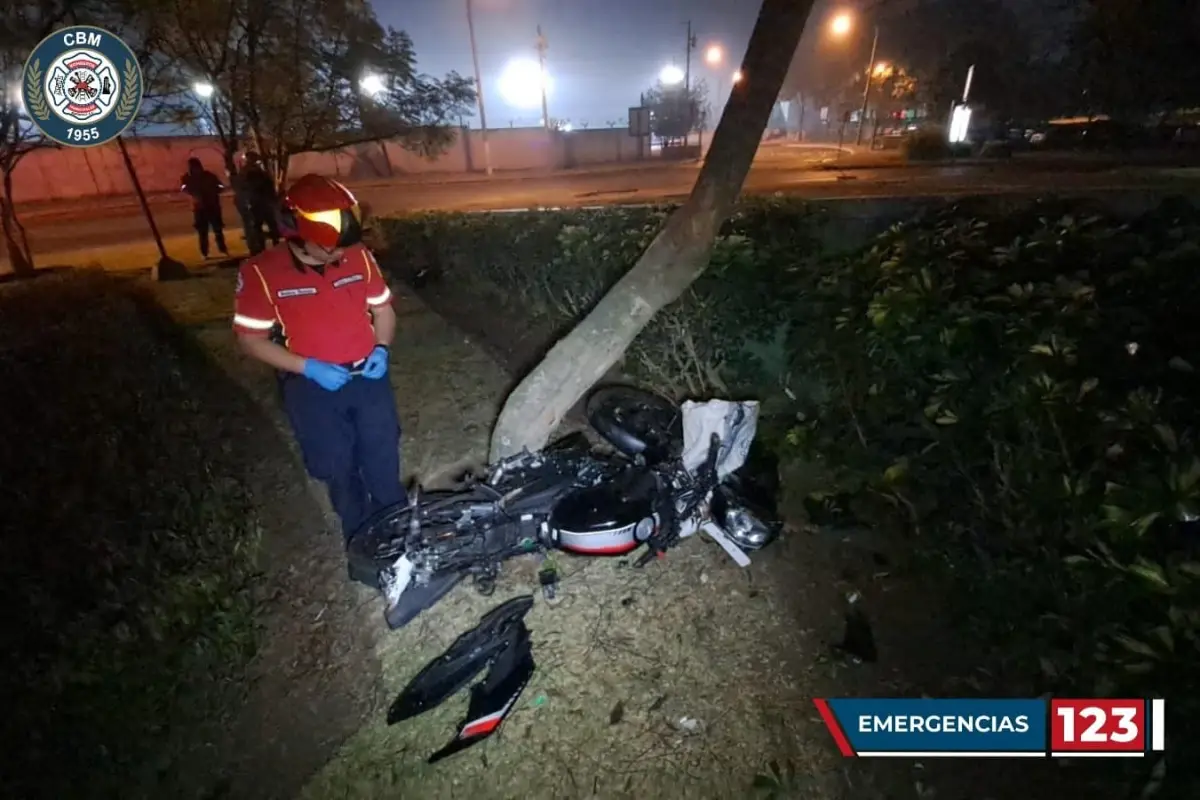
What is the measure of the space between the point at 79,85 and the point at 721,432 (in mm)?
8320

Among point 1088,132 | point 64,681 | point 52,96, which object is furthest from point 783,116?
point 64,681

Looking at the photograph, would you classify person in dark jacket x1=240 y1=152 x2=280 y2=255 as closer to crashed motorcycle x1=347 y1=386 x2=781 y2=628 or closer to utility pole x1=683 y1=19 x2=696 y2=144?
crashed motorcycle x1=347 y1=386 x2=781 y2=628

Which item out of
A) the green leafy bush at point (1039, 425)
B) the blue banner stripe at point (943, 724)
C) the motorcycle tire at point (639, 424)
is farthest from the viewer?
the motorcycle tire at point (639, 424)

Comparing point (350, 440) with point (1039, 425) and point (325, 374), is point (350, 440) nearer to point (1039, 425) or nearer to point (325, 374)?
point (325, 374)

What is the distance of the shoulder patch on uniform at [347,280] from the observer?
291 cm

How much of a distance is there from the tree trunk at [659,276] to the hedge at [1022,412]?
0.64 m

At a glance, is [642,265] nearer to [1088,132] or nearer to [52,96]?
[52,96]

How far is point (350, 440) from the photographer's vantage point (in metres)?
3.14

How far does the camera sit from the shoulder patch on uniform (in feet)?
9.55

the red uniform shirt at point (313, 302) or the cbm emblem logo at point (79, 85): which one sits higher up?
the cbm emblem logo at point (79, 85)

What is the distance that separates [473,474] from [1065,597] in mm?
3079

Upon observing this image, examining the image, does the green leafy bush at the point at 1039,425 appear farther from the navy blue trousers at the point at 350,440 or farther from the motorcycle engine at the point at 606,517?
the navy blue trousers at the point at 350,440

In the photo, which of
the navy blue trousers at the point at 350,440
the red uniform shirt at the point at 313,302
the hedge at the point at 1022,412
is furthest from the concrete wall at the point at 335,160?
the hedge at the point at 1022,412

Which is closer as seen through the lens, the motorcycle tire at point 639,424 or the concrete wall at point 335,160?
the motorcycle tire at point 639,424
